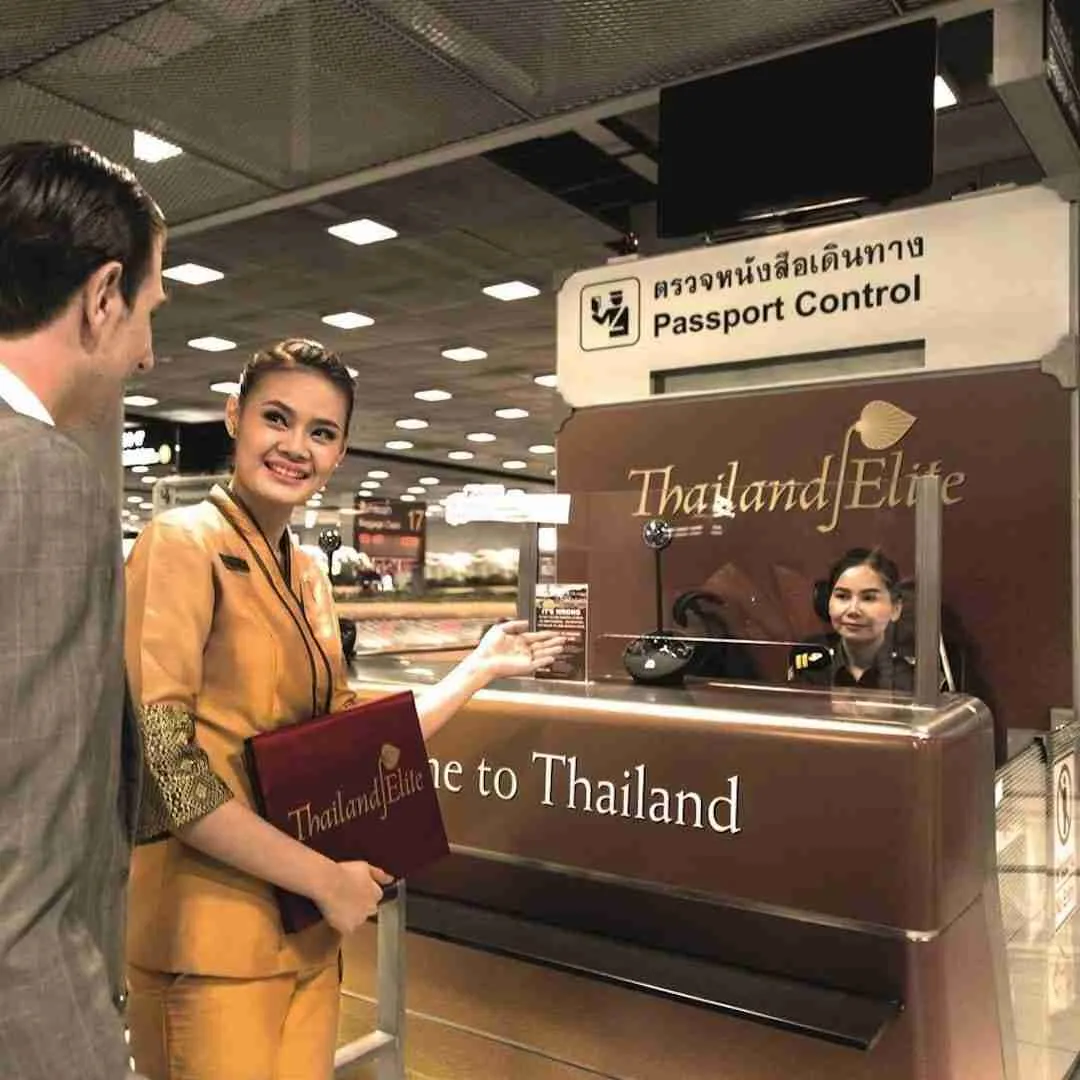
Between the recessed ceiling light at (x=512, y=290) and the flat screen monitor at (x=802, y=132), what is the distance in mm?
4528

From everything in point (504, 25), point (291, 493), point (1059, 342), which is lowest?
point (291, 493)

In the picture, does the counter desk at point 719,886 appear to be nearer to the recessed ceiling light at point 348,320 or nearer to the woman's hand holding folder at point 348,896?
the woman's hand holding folder at point 348,896

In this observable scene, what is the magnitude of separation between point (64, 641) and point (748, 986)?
61.8 inches

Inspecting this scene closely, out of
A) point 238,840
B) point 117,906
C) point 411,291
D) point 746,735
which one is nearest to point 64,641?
point 117,906

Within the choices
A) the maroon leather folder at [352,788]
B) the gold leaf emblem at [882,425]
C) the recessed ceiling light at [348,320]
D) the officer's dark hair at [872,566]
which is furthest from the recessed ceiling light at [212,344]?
the maroon leather folder at [352,788]

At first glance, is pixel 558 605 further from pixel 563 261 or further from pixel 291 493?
pixel 563 261

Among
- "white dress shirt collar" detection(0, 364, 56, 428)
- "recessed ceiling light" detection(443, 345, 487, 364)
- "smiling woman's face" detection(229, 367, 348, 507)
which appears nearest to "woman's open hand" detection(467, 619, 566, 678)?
"smiling woman's face" detection(229, 367, 348, 507)

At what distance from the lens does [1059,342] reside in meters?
3.29

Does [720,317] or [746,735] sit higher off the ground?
[720,317]

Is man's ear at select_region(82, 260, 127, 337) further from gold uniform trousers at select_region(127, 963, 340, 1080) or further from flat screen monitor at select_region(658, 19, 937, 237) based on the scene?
flat screen monitor at select_region(658, 19, 937, 237)

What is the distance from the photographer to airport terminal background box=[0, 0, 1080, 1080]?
2.01 meters

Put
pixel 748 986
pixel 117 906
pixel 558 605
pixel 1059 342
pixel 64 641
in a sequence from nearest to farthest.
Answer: pixel 64 641 → pixel 117 906 → pixel 748 986 → pixel 558 605 → pixel 1059 342

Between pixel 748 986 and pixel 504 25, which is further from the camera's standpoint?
pixel 504 25

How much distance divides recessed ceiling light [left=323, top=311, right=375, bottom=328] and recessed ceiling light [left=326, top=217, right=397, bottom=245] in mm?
1939
